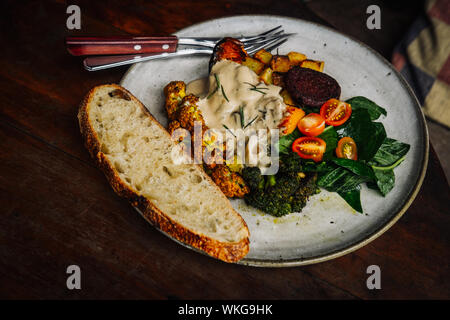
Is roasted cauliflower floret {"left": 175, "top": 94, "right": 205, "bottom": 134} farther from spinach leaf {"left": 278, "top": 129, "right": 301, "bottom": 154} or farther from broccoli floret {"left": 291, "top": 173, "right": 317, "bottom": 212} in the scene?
broccoli floret {"left": 291, "top": 173, "right": 317, "bottom": 212}

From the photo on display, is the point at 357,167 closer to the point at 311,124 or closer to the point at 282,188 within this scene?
the point at 311,124

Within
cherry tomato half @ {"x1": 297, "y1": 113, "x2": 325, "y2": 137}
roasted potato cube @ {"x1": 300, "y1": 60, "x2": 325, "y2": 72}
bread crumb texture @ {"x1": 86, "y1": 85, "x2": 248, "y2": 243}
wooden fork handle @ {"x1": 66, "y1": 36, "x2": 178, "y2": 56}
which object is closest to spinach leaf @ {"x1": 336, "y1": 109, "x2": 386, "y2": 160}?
cherry tomato half @ {"x1": 297, "y1": 113, "x2": 325, "y2": 137}

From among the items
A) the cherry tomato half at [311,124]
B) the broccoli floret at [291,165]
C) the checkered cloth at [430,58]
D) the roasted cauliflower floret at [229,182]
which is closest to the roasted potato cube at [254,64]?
the cherry tomato half at [311,124]

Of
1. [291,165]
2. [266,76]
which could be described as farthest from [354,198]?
[266,76]

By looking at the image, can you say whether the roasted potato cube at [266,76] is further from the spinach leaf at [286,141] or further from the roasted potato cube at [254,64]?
the spinach leaf at [286,141]
